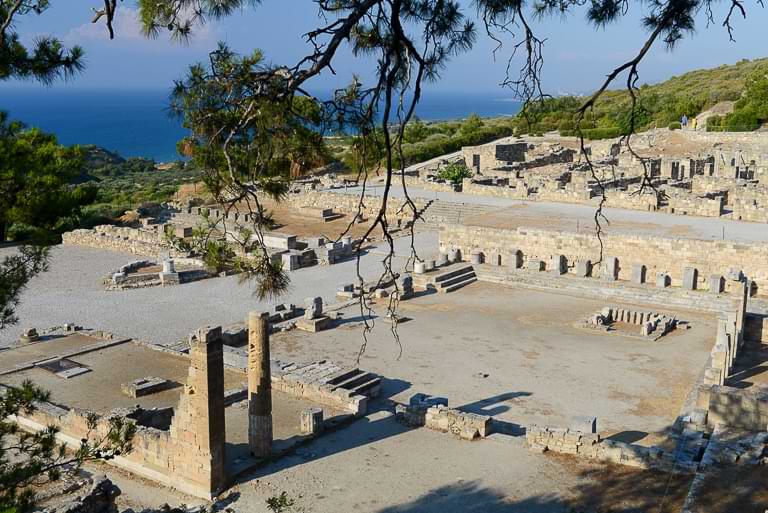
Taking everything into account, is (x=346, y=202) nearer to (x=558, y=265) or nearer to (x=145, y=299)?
(x=558, y=265)

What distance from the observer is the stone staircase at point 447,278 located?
23609 mm

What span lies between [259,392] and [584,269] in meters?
14.0

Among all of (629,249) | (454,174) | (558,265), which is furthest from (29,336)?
(454,174)

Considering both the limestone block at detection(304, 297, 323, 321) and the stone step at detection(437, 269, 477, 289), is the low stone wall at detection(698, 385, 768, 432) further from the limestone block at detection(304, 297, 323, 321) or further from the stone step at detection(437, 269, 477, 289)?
the stone step at detection(437, 269, 477, 289)

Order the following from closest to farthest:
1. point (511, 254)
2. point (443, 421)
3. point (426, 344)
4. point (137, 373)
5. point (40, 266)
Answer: point (40, 266) → point (443, 421) → point (137, 373) → point (426, 344) → point (511, 254)

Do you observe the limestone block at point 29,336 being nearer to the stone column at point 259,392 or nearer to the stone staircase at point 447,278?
the stone column at point 259,392

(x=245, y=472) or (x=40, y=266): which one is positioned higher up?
(x=40, y=266)

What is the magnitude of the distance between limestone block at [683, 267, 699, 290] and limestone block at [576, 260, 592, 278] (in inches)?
Answer: 105

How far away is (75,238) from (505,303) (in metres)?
16.3

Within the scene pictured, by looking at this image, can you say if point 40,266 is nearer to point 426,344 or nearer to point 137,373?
point 137,373

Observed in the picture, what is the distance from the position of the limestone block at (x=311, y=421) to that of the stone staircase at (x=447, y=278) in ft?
35.0

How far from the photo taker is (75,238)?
2981 centimetres

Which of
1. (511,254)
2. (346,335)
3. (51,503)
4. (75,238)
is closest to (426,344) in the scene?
(346,335)

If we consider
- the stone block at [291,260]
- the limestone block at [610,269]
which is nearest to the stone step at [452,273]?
the limestone block at [610,269]
